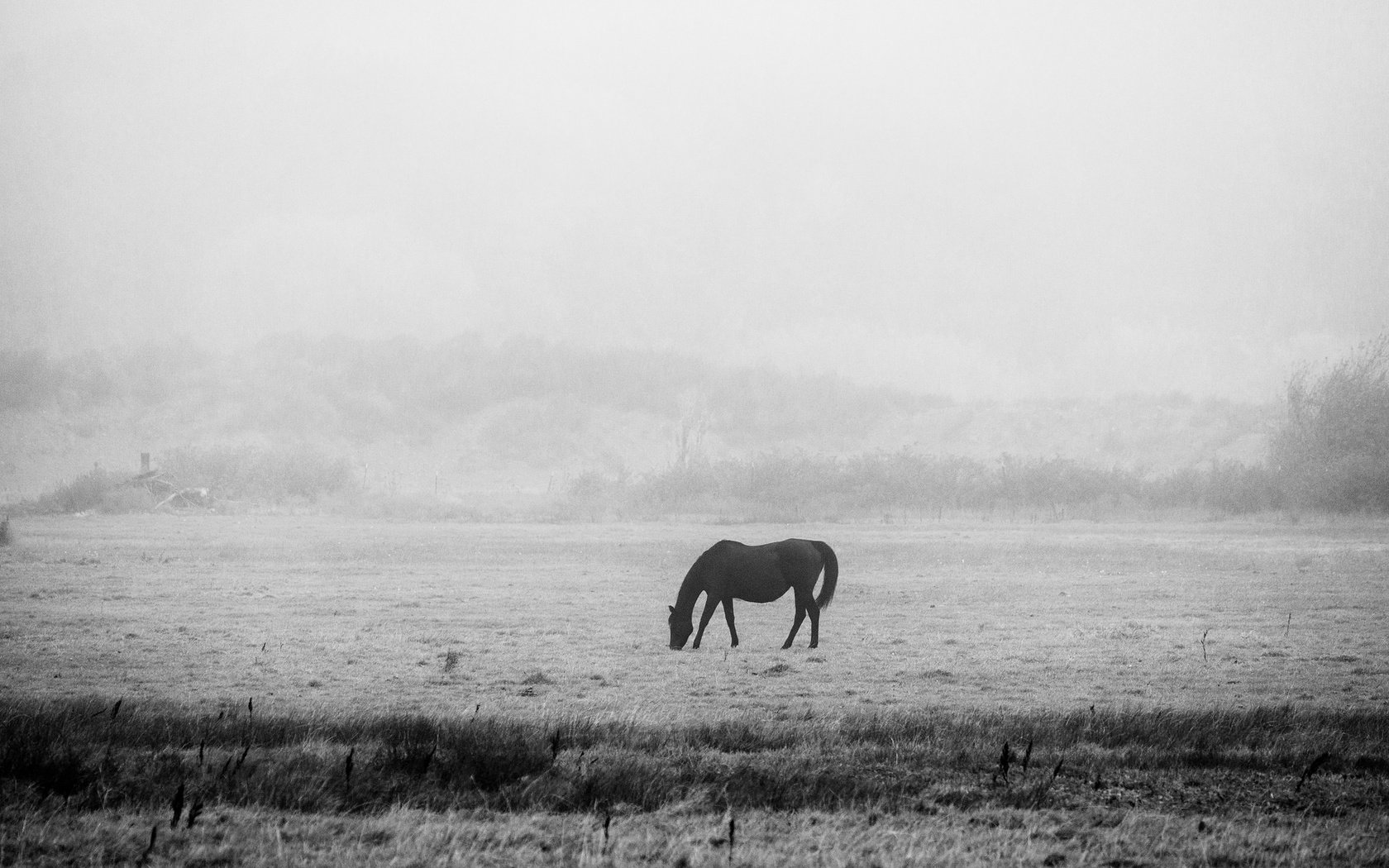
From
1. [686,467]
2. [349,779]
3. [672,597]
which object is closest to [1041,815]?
[349,779]

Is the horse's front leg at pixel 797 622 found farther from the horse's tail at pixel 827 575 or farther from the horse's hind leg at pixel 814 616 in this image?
the horse's tail at pixel 827 575

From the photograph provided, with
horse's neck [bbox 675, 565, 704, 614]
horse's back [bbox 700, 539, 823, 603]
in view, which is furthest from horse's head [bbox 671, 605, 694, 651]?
horse's back [bbox 700, 539, 823, 603]

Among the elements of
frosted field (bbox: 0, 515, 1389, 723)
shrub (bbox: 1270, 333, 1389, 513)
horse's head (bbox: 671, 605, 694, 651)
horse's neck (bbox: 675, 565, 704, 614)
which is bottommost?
frosted field (bbox: 0, 515, 1389, 723)

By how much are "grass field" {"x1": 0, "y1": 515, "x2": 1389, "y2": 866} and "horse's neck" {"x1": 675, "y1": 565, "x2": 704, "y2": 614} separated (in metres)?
0.91

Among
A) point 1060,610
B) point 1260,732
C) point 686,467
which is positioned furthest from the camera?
point 686,467

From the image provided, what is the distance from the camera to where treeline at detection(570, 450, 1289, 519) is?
109750 mm

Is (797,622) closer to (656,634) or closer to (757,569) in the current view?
(757,569)

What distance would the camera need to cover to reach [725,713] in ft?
47.0

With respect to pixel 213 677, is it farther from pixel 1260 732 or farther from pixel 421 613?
pixel 1260 732

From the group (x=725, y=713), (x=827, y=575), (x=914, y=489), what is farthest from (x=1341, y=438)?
(x=725, y=713)

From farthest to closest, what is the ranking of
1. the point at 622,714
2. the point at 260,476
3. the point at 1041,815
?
the point at 260,476 → the point at 622,714 → the point at 1041,815

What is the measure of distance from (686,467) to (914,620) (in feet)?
359

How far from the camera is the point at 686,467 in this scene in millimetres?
135375

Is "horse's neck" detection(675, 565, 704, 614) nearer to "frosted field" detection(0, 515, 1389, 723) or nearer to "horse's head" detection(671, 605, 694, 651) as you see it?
"horse's head" detection(671, 605, 694, 651)
